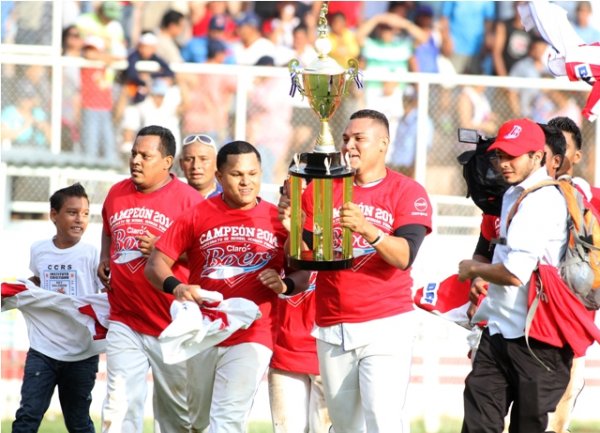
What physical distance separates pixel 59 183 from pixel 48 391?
5024 millimetres

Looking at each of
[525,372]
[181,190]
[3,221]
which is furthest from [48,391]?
[3,221]

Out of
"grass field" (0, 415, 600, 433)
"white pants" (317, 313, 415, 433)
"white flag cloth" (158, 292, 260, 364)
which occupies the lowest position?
"grass field" (0, 415, 600, 433)

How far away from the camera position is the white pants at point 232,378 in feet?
25.9

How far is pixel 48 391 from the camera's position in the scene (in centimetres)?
912

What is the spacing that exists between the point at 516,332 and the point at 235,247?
1.77 m

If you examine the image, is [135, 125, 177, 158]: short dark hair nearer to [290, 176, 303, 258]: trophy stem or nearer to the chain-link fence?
[290, 176, 303, 258]: trophy stem

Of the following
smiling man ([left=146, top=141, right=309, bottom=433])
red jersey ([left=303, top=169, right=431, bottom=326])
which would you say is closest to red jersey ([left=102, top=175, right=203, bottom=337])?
smiling man ([left=146, top=141, right=309, bottom=433])

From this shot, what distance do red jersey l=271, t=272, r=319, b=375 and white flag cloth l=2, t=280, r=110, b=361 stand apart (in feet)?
4.02

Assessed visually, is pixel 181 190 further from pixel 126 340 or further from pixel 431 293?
pixel 431 293

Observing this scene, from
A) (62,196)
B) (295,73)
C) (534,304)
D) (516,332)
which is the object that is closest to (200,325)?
(295,73)

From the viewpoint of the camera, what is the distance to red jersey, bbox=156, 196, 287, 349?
793 centimetres

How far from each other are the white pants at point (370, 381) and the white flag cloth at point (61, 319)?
1.94 meters

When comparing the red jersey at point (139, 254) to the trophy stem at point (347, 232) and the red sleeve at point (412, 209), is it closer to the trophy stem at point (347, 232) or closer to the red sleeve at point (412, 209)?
the trophy stem at point (347, 232)

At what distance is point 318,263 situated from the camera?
7305 mm
